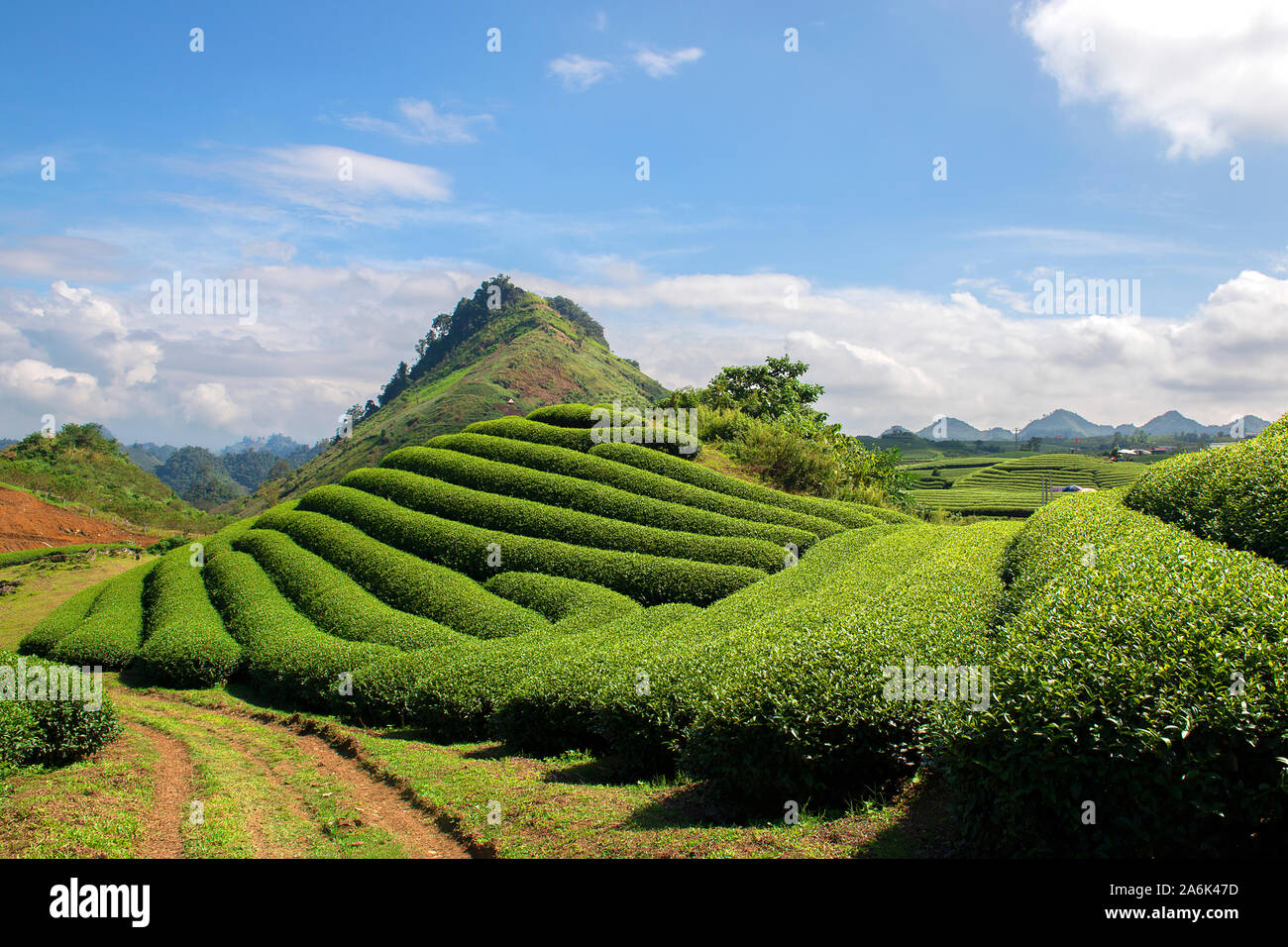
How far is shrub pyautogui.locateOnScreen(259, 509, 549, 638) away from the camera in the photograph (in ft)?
57.9

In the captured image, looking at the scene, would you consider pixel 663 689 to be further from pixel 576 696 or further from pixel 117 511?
pixel 117 511

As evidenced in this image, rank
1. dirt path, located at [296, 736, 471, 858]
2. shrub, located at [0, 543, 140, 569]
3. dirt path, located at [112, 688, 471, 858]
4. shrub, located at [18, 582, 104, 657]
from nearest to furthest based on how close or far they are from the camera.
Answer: dirt path, located at [296, 736, 471, 858], dirt path, located at [112, 688, 471, 858], shrub, located at [18, 582, 104, 657], shrub, located at [0, 543, 140, 569]

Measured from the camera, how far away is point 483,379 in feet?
376

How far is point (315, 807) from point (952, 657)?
26.7 feet

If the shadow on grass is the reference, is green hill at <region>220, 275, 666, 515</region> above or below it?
above

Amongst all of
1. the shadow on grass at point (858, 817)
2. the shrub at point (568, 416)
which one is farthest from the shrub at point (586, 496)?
the shadow on grass at point (858, 817)

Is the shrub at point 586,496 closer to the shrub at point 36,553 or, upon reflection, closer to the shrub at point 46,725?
the shrub at point 46,725

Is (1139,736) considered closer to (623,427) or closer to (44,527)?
(623,427)

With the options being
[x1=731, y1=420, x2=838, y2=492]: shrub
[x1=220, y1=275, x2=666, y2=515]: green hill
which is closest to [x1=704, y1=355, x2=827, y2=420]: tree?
[x1=731, y1=420, x2=838, y2=492]: shrub

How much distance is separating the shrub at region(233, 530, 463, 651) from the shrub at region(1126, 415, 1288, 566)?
1427 centimetres

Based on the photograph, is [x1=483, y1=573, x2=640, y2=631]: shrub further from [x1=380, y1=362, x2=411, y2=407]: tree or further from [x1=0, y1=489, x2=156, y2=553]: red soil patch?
[x1=380, y1=362, x2=411, y2=407]: tree

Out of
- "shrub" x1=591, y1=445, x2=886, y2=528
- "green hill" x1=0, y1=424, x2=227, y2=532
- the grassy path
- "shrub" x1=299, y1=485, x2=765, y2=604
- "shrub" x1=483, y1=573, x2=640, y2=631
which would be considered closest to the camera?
the grassy path

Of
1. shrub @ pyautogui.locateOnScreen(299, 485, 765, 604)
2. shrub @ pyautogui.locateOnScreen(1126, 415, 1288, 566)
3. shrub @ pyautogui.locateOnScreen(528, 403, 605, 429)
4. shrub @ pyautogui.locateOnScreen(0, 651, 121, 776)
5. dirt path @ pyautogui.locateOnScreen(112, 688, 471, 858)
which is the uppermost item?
shrub @ pyautogui.locateOnScreen(528, 403, 605, 429)

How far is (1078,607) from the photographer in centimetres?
654
